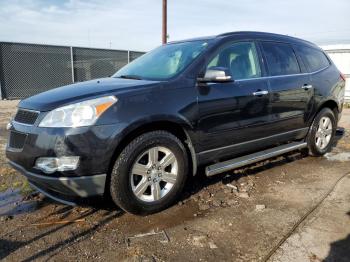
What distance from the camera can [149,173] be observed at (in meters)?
3.36

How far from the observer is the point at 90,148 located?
2.96m

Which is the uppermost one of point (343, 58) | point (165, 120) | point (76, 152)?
point (343, 58)

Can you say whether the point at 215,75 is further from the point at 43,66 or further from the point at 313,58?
the point at 43,66

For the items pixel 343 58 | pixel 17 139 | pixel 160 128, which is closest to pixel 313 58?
pixel 160 128

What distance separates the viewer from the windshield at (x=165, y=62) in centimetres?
381

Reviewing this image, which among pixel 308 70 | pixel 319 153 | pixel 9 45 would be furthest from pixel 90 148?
pixel 9 45

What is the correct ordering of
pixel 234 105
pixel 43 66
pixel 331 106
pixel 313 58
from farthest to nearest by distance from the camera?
pixel 43 66 → pixel 331 106 → pixel 313 58 → pixel 234 105

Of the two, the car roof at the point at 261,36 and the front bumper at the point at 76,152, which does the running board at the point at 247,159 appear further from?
the car roof at the point at 261,36

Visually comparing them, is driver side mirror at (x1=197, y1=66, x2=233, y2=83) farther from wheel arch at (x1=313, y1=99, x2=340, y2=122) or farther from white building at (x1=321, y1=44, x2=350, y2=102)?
white building at (x1=321, y1=44, x2=350, y2=102)

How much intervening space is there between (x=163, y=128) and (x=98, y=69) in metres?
10.6

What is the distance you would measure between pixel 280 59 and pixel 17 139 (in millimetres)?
3364

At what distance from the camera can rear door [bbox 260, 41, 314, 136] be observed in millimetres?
4461

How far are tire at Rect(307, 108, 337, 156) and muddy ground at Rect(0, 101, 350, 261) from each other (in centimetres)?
80

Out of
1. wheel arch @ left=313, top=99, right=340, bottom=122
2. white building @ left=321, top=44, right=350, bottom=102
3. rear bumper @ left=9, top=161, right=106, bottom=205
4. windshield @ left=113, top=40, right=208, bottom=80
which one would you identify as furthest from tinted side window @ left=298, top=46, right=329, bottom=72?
white building @ left=321, top=44, right=350, bottom=102
